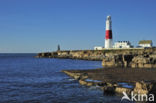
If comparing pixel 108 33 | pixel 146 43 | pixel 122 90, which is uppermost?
pixel 108 33

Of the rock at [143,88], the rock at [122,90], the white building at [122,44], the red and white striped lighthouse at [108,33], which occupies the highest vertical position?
the red and white striped lighthouse at [108,33]

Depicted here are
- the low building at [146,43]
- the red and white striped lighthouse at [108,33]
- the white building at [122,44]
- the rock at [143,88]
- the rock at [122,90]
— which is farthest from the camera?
the white building at [122,44]

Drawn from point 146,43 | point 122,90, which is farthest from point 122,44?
point 122,90

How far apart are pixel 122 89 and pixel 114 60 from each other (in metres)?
40.5

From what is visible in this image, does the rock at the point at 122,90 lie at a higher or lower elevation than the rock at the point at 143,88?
lower

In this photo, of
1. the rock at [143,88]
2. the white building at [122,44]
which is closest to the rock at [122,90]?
the rock at [143,88]

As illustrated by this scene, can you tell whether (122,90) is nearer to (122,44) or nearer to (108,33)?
(108,33)

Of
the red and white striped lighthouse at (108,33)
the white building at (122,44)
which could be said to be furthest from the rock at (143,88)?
the white building at (122,44)

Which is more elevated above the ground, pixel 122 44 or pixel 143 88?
pixel 122 44

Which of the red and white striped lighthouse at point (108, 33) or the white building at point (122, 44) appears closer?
the red and white striped lighthouse at point (108, 33)

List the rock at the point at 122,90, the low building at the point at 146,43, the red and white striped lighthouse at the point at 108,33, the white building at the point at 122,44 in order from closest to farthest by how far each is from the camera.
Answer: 1. the rock at the point at 122,90
2. the red and white striped lighthouse at the point at 108,33
3. the low building at the point at 146,43
4. the white building at the point at 122,44

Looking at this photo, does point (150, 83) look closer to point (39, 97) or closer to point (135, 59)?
point (39, 97)

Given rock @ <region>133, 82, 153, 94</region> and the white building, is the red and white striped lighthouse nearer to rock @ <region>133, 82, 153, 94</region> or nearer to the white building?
the white building

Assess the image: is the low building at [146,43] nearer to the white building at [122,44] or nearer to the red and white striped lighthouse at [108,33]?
the white building at [122,44]
